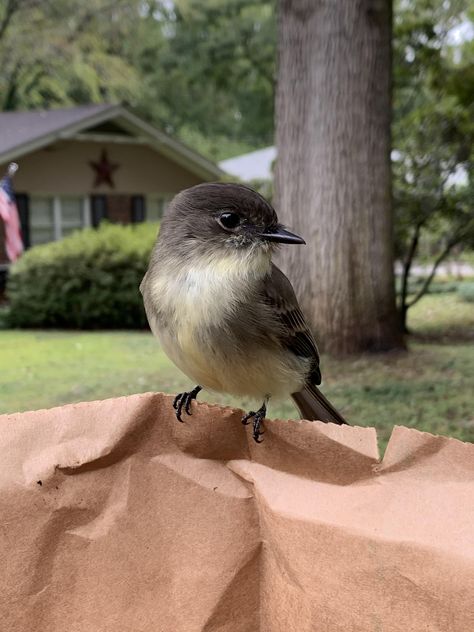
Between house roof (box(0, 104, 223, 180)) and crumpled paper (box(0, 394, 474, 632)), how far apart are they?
15.2 m

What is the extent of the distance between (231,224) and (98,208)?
54.9 ft

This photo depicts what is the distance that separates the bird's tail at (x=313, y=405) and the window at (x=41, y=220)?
53.1 ft

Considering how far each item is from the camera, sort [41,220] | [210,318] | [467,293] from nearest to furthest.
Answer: [210,318] → [467,293] → [41,220]

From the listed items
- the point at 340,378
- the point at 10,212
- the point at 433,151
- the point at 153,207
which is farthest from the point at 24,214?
the point at 340,378

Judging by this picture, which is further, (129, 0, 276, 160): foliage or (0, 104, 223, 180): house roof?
(129, 0, 276, 160): foliage

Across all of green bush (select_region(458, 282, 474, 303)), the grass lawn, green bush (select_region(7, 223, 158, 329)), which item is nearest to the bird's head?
the grass lawn

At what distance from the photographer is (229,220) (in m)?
2.07

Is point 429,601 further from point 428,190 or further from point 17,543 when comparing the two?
point 428,190

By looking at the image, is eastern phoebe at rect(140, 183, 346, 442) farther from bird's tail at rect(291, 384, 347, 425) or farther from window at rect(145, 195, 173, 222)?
window at rect(145, 195, 173, 222)

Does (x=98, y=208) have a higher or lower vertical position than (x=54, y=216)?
higher

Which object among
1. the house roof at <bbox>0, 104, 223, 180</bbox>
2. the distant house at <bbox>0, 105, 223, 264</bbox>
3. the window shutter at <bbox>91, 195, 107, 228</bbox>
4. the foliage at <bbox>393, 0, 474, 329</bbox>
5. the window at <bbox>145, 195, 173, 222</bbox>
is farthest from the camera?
the window at <bbox>145, 195, 173, 222</bbox>

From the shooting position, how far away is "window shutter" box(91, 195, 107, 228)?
1819cm

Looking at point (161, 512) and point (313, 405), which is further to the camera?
point (313, 405)

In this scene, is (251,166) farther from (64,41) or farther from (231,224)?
(231,224)
